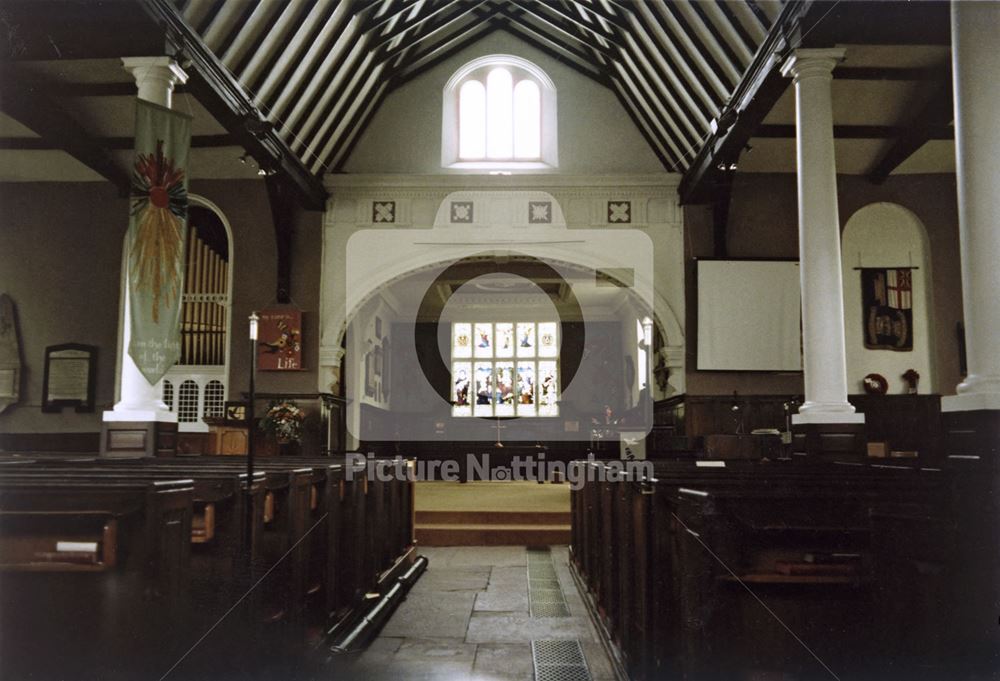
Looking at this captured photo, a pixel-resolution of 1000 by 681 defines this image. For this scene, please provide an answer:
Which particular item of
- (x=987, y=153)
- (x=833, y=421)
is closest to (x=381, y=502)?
(x=833, y=421)

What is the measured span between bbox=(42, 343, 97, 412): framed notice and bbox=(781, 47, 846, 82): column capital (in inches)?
349

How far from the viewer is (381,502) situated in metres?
5.73

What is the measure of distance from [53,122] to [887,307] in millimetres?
10033

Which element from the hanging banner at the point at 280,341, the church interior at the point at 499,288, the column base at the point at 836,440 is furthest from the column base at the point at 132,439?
the column base at the point at 836,440

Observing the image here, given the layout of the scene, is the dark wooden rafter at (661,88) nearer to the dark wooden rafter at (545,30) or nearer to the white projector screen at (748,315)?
the dark wooden rafter at (545,30)

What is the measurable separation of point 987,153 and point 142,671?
4.58 meters

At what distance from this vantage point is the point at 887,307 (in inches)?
435

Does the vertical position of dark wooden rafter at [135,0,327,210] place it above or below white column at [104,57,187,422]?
above

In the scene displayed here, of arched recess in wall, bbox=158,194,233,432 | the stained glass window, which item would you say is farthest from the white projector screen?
the stained glass window

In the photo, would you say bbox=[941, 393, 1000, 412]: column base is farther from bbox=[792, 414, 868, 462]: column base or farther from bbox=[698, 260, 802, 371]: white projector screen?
bbox=[698, 260, 802, 371]: white projector screen

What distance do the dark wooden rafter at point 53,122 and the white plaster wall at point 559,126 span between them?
2944 mm

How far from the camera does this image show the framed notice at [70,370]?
36.2 feet

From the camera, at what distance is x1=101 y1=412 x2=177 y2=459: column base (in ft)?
23.2

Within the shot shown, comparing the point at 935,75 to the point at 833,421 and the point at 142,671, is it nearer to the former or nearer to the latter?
the point at 833,421
